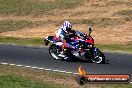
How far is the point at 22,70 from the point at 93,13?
76.6 ft

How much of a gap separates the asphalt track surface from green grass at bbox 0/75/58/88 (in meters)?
3.25

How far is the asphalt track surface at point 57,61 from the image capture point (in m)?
20.6

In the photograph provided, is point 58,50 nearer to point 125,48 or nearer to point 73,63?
point 73,63

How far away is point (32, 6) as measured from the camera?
47.9 metres

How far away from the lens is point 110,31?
3650cm

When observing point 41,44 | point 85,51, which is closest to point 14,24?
point 41,44

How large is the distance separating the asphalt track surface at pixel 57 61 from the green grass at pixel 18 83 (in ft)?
10.7

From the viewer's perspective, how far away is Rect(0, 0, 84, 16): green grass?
45981 millimetres

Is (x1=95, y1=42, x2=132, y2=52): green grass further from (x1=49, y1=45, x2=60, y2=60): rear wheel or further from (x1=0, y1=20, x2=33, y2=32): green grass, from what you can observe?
(x1=0, y1=20, x2=33, y2=32): green grass

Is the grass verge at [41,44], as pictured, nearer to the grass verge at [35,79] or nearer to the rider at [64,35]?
the rider at [64,35]

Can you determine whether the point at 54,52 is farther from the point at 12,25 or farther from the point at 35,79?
the point at 12,25

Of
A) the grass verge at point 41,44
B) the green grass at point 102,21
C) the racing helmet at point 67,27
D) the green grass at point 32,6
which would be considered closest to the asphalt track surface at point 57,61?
the racing helmet at point 67,27

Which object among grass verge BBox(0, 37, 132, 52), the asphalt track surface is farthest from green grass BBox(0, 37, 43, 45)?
the asphalt track surface

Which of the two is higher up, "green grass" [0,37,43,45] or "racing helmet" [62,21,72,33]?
"racing helmet" [62,21,72,33]
